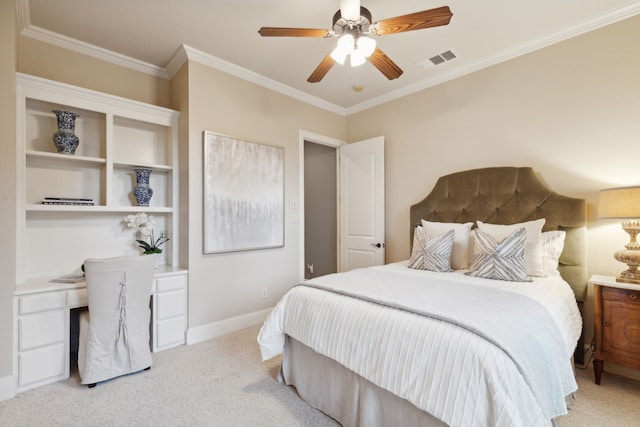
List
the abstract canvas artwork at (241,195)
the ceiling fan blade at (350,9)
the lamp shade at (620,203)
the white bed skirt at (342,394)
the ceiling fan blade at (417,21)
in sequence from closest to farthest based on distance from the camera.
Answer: the white bed skirt at (342,394) → the ceiling fan blade at (417,21) → the ceiling fan blade at (350,9) → the lamp shade at (620,203) → the abstract canvas artwork at (241,195)

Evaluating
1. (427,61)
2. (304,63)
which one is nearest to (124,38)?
(304,63)

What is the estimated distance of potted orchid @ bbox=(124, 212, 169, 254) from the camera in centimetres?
276

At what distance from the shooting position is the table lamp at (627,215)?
196cm

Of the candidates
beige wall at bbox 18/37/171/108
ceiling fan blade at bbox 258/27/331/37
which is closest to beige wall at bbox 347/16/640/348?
ceiling fan blade at bbox 258/27/331/37

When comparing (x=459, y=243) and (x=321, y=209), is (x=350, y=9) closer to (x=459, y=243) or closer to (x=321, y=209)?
(x=459, y=243)

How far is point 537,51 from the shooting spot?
2.65m

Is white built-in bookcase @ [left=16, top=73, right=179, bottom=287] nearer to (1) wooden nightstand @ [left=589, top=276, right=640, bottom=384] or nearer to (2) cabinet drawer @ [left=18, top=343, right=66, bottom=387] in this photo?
(2) cabinet drawer @ [left=18, top=343, right=66, bottom=387]

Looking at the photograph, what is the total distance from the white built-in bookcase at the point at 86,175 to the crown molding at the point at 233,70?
1.77 feet

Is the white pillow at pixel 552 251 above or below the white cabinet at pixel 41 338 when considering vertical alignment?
above

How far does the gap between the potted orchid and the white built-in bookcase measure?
80 millimetres

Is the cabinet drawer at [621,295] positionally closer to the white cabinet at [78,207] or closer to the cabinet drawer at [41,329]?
the white cabinet at [78,207]

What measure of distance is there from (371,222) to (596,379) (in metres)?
2.44

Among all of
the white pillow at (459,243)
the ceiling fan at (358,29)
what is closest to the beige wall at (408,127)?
the white pillow at (459,243)

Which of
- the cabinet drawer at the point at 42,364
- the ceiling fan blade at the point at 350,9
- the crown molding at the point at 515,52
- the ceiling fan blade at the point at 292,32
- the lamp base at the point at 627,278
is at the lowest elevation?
the cabinet drawer at the point at 42,364
